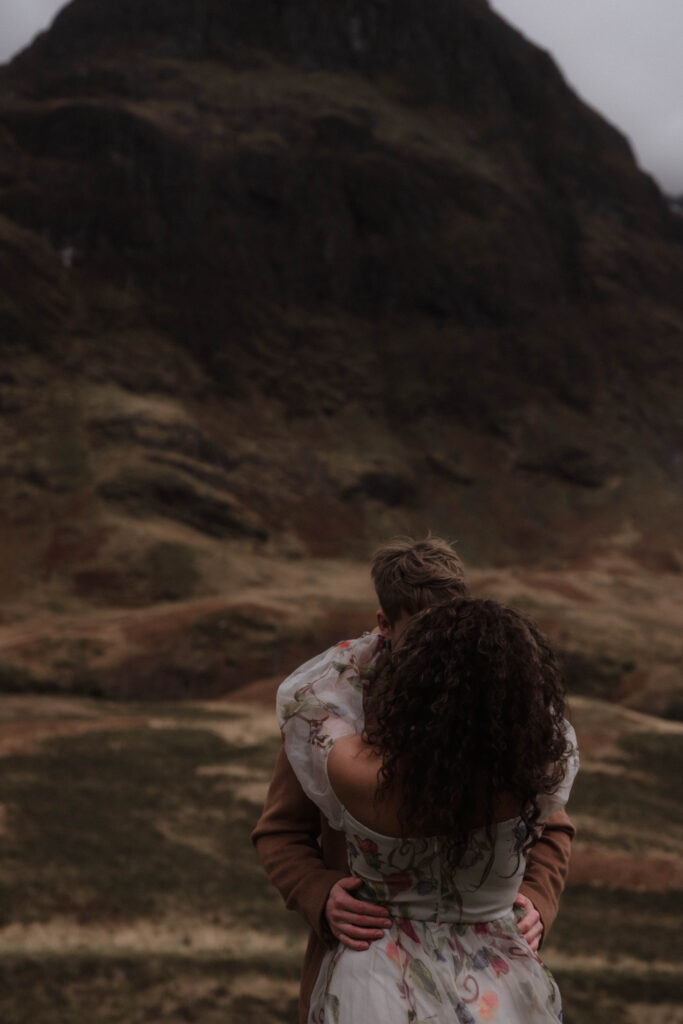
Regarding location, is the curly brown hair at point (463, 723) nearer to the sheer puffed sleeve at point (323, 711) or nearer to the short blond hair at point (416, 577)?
the sheer puffed sleeve at point (323, 711)

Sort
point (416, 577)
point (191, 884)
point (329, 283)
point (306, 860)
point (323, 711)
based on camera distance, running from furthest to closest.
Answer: point (329, 283)
point (191, 884)
point (416, 577)
point (306, 860)
point (323, 711)

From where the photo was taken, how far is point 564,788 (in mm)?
2707

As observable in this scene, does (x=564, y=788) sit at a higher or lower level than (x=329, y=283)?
higher

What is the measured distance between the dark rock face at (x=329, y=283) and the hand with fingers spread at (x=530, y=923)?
45606 mm

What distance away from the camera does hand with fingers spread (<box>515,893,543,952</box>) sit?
8.88 ft

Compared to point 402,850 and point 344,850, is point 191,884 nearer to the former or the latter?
point 344,850

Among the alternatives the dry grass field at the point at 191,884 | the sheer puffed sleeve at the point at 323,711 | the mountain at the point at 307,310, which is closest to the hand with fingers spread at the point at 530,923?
the sheer puffed sleeve at the point at 323,711

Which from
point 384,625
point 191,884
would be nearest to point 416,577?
point 384,625

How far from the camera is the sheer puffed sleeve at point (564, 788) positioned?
263cm

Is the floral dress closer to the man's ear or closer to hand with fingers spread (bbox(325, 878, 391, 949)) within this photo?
hand with fingers spread (bbox(325, 878, 391, 949))

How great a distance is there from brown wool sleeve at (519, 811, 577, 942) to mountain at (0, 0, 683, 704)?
38368mm

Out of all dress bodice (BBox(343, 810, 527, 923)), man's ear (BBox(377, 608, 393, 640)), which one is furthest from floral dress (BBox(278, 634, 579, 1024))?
man's ear (BBox(377, 608, 393, 640))

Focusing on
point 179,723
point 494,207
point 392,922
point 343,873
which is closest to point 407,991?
point 392,922

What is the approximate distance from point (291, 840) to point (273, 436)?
5811cm
